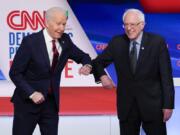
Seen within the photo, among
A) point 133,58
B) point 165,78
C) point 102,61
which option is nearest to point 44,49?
point 102,61

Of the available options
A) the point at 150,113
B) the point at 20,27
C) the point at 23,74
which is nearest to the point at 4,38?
the point at 20,27

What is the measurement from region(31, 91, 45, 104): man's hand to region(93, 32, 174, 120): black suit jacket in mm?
423

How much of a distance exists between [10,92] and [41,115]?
157 centimetres

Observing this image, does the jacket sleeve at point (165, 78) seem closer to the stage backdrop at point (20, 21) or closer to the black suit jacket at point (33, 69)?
the black suit jacket at point (33, 69)

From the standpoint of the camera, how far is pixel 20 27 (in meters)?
4.37

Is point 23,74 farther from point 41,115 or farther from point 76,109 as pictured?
point 76,109

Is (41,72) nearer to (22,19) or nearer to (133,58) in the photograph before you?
(133,58)

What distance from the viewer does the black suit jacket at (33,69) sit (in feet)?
9.34

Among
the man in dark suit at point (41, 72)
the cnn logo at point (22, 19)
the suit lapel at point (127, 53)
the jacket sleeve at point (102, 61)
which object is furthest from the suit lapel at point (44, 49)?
the cnn logo at point (22, 19)

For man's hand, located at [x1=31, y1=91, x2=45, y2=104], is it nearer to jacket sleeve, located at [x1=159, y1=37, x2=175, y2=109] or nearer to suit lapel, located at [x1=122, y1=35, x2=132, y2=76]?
suit lapel, located at [x1=122, y1=35, x2=132, y2=76]

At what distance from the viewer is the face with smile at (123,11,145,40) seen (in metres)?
2.83

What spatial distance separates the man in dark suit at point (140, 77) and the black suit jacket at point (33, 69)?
275mm

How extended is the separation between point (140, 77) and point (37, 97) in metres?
0.60

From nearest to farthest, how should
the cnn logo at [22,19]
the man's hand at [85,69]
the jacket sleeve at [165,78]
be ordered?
the jacket sleeve at [165,78] → the man's hand at [85,69] → the cnn logo at [22,19]
